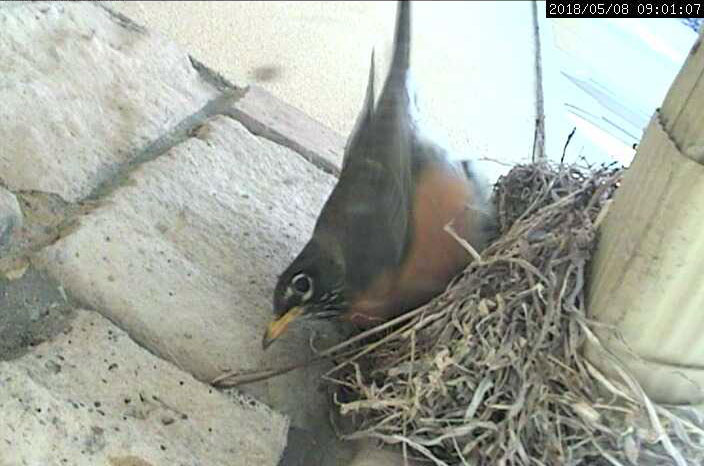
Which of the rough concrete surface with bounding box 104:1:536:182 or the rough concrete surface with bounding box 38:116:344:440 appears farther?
the rough concrete surface with bounding box 104:1:536:182

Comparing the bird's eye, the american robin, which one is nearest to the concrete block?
the american robin

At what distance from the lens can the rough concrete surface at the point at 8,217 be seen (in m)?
1.13

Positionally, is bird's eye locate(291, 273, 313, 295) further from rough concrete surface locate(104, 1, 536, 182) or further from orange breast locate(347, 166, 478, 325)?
rough concrete surface locate(104, 1, 536, 182)

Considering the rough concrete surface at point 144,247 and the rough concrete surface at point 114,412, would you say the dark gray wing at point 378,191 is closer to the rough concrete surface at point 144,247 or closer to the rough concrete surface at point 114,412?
the rough concrete surface at point 144,247

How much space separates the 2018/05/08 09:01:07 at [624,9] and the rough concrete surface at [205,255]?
643mm

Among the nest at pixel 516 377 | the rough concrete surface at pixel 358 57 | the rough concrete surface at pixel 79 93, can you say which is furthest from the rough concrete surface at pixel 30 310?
the rough concrete surface at pixel 358 57

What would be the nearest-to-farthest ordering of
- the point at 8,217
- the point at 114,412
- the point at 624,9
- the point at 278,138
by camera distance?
the point at 114,412
the point at 8,217
the point at 278,138
the point at 624,9

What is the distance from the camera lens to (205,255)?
4.03 ft

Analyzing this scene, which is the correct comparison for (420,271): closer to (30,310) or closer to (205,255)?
(205,255)

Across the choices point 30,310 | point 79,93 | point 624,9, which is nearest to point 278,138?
point 79,93

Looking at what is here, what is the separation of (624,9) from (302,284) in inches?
35.8

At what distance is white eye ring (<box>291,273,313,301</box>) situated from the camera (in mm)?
1150

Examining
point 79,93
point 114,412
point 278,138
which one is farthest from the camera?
point 278,138

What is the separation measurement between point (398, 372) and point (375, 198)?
0.22m
